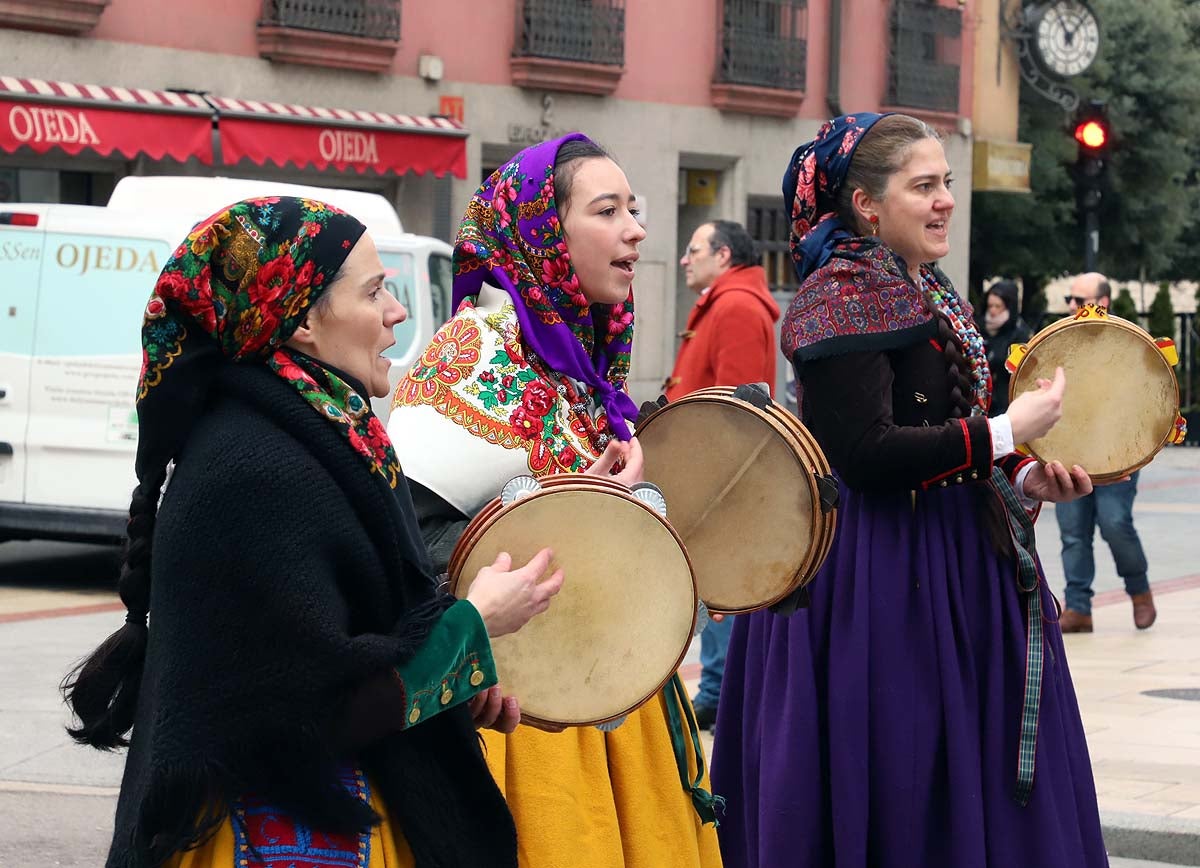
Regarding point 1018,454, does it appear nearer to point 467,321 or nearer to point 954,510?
point 954,510

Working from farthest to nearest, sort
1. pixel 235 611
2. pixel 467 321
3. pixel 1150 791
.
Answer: pixel 1150 791
pixel 467 321
pixel 235 611

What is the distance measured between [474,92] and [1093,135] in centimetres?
759

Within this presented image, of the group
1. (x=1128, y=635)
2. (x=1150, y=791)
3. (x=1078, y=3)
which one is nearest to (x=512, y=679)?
(x=1150, y=791)

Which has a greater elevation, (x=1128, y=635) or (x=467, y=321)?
(x=467, y=321)

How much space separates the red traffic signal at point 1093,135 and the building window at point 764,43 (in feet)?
28.7

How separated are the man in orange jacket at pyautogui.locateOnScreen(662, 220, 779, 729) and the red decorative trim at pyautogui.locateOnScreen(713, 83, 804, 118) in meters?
14.7

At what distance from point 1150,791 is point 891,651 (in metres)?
2.78

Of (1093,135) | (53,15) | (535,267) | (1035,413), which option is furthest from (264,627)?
(53,15)

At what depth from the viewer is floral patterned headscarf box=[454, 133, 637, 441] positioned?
11.8 feet

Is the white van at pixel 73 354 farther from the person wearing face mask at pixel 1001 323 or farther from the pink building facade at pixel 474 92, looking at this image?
the pink building facade at pixel 474 92

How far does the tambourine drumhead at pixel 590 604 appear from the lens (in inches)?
119

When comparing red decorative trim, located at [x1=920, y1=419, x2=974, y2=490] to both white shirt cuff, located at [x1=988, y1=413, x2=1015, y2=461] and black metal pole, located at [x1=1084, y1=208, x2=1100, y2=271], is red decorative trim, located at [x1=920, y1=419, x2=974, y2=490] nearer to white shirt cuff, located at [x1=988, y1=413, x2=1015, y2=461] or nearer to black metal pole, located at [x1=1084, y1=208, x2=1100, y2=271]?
white shirt cuff, located at [x1=988, y1=413, x2=1015, y2=461]

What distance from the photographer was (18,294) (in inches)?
430

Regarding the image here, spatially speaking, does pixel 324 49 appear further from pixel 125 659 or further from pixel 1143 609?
pixel 125 659
